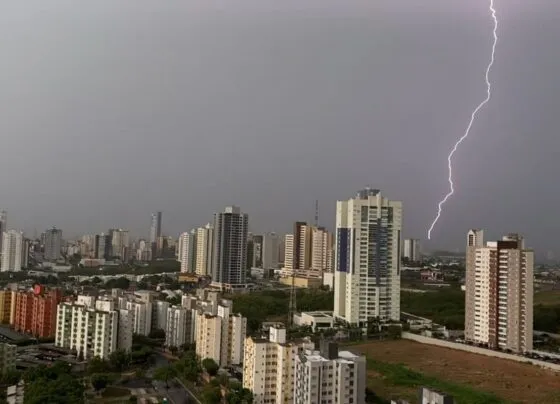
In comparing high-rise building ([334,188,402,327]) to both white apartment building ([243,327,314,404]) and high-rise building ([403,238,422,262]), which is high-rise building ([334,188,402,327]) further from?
high-rise building ([403,238,422,262])

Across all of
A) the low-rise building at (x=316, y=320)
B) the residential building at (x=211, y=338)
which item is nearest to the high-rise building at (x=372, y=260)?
the low-rise building at (x=316, y=320)

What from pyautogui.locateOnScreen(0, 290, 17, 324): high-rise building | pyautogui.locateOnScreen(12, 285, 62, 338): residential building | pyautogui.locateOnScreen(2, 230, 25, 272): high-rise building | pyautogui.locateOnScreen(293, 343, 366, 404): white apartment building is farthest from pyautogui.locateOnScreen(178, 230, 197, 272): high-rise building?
pyautogui.locateOnScreen(293, 343, 366, 404): white apartment building

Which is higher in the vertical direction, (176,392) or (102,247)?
(102,247)

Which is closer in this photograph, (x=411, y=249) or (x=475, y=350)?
(x=475, y=350)

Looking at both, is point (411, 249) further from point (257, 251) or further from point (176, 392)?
point (176, 392)

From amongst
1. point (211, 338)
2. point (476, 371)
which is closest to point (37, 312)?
point (211, 338)

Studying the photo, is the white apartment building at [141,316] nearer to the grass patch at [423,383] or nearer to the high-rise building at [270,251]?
the grass patch at [423,383]
